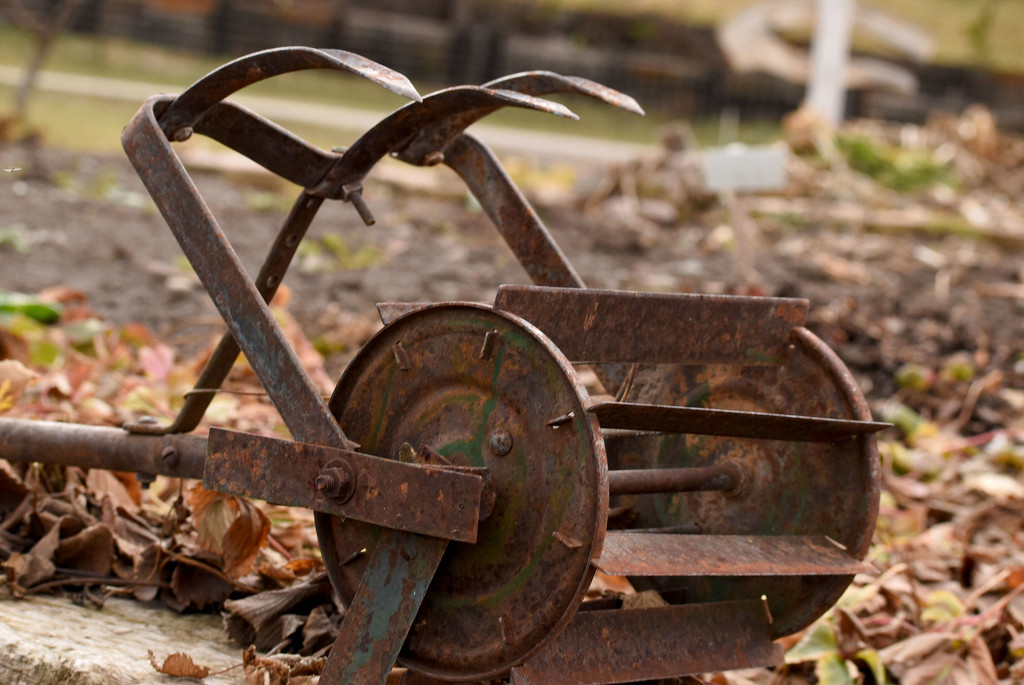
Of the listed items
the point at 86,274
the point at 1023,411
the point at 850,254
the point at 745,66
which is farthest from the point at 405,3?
the point at 1023,411

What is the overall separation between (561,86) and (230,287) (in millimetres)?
760

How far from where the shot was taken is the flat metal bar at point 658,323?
200 cm

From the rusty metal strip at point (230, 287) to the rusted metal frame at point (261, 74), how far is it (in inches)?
2.4

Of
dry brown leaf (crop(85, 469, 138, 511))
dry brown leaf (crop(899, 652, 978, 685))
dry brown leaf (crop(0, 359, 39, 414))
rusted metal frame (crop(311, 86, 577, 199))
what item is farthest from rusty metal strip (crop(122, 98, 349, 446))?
dry brown leaf (crop(899, 652, 978, 685))

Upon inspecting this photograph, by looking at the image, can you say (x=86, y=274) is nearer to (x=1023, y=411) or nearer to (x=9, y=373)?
(x=9, y=373)

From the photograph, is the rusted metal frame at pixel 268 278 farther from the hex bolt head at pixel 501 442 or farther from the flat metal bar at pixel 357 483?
the hex bolt head at pixel 501 442

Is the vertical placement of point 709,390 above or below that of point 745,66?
below

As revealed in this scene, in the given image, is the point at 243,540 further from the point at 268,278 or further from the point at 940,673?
the point at 940,673

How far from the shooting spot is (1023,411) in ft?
16.3

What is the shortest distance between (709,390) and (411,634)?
897 mm

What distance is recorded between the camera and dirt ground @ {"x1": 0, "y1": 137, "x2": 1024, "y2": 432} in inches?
223

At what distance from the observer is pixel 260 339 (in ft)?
6.62

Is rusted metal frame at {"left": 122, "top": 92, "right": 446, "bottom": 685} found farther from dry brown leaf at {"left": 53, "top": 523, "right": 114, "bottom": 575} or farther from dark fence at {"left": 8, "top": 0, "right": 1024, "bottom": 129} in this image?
dark fence at {"left": 8, "top": 0, "right": 1024, "bottom": 129}

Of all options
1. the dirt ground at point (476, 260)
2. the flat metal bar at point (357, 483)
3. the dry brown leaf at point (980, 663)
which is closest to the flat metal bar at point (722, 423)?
the flat metal bar at point (357, 483)
